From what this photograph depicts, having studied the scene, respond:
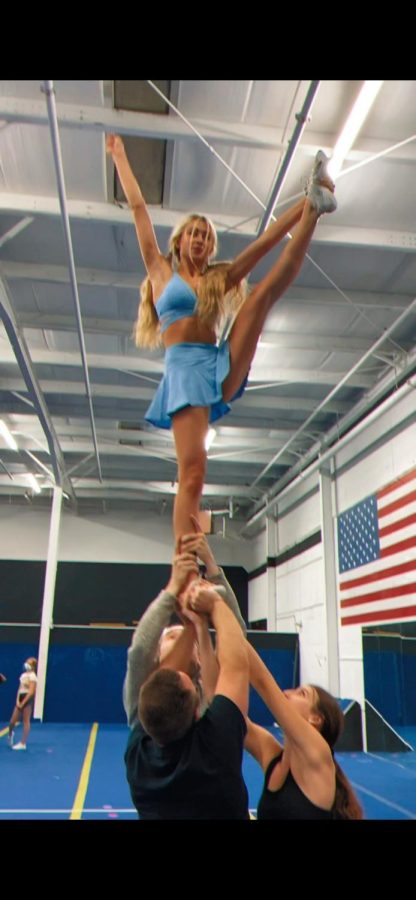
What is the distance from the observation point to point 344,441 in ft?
34.7

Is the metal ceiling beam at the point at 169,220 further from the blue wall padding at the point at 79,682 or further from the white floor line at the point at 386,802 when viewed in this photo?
the blue wall padding at the point at 79,682

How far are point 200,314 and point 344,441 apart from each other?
877 centimetres

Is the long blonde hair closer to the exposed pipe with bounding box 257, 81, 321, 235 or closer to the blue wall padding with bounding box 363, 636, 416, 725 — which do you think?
the exposed pipe with bounding box 257, 81, 321, 235

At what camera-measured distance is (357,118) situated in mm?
4957

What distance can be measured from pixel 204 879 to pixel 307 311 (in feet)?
25.1

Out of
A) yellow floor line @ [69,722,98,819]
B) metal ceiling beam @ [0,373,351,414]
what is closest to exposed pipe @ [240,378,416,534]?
metal ceiling beam @ [0,373,351,414]

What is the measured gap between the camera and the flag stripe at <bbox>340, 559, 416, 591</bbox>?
862 centimetres

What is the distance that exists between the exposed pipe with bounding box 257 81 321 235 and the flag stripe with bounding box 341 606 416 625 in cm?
505

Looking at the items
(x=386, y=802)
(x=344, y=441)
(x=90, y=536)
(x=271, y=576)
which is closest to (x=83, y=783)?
(x=386, y=802)

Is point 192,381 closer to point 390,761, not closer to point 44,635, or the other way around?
point 390,761

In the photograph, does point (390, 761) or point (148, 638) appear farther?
point (390, 761)

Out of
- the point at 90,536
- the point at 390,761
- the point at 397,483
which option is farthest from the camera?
the point at 90,536
